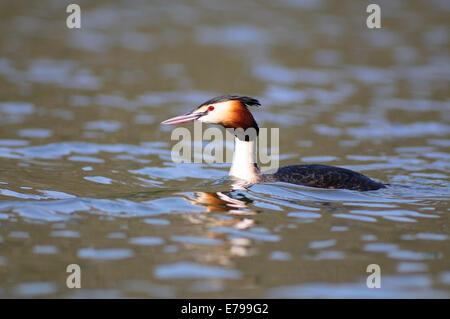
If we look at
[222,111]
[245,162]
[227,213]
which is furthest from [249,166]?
[227,213]

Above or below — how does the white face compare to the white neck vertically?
above

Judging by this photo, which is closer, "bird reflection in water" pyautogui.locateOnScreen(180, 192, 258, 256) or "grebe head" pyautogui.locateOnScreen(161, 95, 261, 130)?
"bird reflection in water" pyautogui.locateOnScreen(180, 192, 258, 256)

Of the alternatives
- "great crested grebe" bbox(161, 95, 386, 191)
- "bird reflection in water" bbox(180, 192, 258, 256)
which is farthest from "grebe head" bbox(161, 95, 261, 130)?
"bird reflection in water" bbox(180, 192, 258, 256)

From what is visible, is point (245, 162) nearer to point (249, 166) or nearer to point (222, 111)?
point (249, 166)

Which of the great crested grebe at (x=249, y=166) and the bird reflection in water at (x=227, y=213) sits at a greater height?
the great crested grebe at (x=249, y=166)

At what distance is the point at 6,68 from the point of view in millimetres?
15695

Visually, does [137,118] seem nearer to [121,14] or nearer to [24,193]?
[24,193]

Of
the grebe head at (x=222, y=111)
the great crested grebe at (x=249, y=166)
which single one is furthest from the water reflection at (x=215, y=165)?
the grebe head at (x=222, y=111)

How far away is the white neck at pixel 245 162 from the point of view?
31.1ft

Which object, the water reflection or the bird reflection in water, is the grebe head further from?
the bird reflection in water

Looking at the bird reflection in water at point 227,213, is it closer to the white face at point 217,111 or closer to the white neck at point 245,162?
the white neck at point 245,162

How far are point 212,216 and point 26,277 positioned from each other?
2.41m

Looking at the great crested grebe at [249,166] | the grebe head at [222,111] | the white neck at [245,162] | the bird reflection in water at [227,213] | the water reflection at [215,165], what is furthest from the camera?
the white neck at [245,162]

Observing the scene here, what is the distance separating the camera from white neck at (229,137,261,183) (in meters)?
9.47
